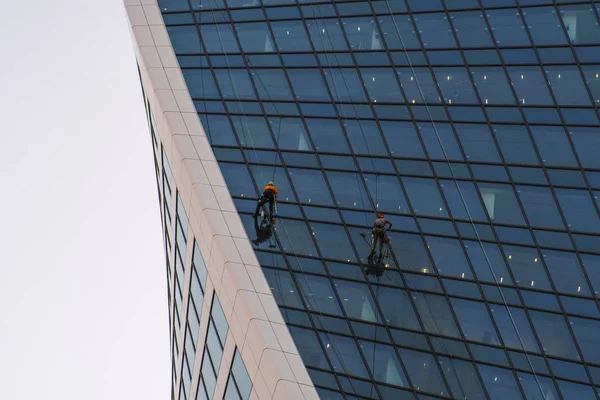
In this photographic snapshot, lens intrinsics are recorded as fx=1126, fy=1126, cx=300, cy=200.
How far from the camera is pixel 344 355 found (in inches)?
1519

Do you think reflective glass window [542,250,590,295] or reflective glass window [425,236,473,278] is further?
reflective glass window [425,236,473,278]

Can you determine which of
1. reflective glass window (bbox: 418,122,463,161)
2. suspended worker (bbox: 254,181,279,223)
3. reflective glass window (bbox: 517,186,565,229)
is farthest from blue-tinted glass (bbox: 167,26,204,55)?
reflective glass window (bbox: 517,186,565,229)

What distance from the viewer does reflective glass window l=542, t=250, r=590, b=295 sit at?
3938cm

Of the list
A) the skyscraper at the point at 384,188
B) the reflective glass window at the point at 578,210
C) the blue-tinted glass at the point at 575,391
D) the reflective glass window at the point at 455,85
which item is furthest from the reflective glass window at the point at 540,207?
the blue-tinted glass at the point at 575,391

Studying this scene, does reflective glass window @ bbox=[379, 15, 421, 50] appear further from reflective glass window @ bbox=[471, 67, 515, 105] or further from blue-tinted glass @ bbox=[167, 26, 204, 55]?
blue-tinted glass @ bbox=[167, 26, 204, 55]

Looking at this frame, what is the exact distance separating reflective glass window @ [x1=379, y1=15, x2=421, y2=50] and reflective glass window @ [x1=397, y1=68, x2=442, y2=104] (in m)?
1.29

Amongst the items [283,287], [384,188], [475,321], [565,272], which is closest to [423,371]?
[475,321]

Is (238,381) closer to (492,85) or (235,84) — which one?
(235,84)

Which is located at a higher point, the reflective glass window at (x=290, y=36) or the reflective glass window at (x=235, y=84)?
the reflective glass window at (x=290, y=36)

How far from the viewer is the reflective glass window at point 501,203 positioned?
4131cm

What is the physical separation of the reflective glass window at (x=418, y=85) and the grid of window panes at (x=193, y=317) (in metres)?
10.5

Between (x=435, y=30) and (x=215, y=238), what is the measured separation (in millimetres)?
13172

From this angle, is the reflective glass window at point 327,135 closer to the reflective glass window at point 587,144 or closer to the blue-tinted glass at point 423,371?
the reflective glass window at point 587,144

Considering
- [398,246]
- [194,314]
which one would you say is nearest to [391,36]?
[398,246]
